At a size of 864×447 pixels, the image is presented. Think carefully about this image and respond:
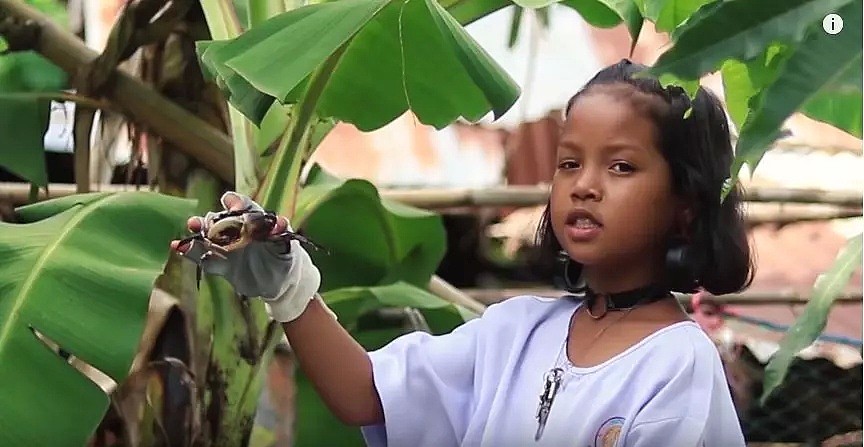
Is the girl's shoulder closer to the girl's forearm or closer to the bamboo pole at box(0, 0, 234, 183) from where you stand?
the girl's forearm

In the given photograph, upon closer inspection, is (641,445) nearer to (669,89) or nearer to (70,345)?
(669,89)

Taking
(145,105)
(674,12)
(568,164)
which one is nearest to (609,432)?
(568,164)

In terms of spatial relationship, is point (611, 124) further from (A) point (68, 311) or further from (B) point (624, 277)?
(A) point (68, 311)

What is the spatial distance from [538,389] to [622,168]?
142mm

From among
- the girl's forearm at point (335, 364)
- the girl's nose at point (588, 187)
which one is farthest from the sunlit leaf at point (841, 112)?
the girl's forearm at point (335, 364)

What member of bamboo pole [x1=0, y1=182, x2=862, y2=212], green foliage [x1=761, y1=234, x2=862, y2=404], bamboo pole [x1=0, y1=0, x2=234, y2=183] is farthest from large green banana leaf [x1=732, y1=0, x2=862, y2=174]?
bamboo pole [x1=0, y1=182, x2=862, y2=212]

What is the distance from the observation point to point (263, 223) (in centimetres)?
56

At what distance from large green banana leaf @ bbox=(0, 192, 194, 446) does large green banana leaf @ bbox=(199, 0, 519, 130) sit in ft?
0.49

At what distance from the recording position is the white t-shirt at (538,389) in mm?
579

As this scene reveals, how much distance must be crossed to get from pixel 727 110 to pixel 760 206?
101cm

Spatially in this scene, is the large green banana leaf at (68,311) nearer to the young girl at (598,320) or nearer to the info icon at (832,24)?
the young girl at (598,320)

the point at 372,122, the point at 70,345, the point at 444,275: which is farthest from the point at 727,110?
the point at 444,275

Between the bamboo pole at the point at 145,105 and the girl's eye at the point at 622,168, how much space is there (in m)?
0.48

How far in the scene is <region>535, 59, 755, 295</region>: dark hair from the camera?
0.61m
